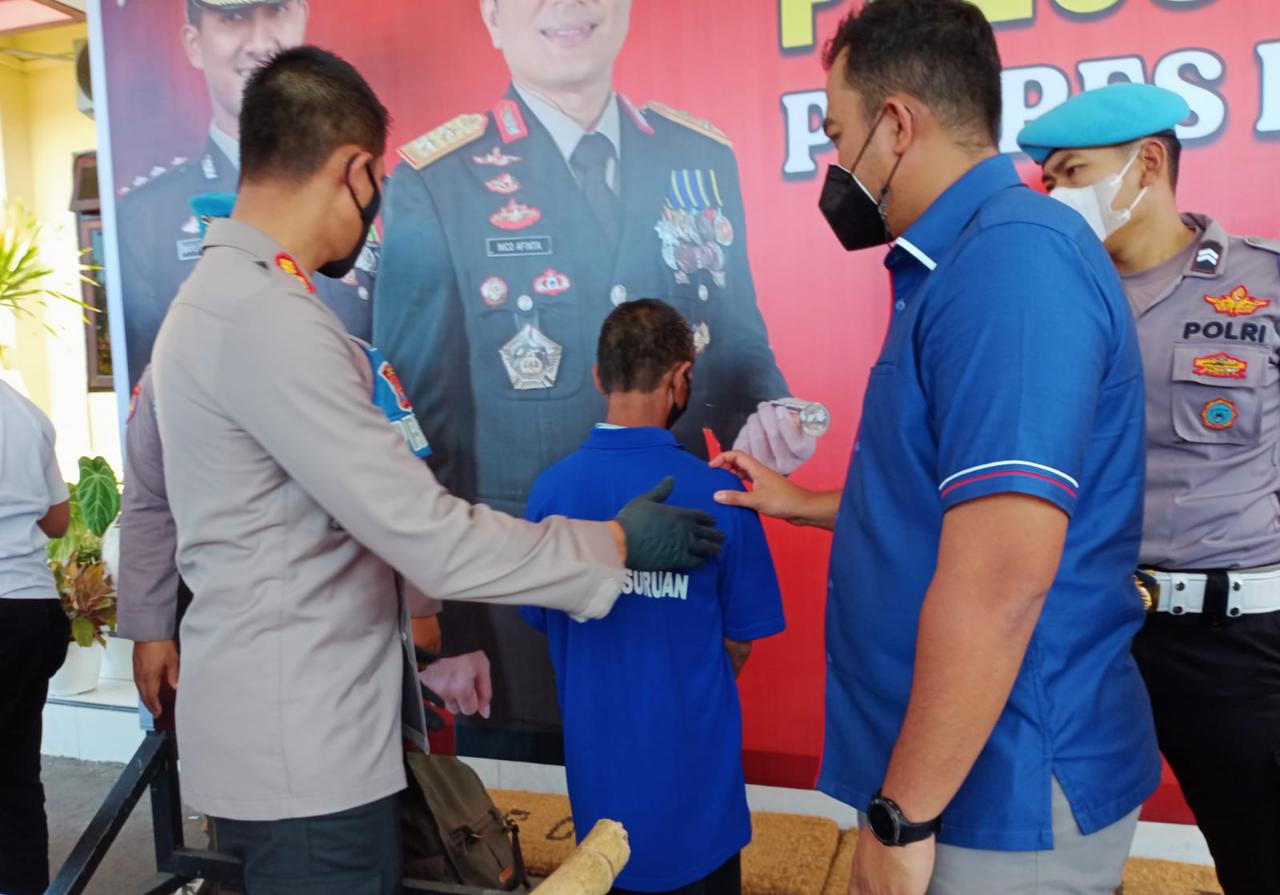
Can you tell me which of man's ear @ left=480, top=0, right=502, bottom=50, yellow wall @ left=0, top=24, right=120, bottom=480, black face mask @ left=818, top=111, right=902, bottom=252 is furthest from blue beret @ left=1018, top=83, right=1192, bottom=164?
yellow wall @ left=0, top=24, right=120, bottom=480

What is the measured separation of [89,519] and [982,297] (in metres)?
4.15

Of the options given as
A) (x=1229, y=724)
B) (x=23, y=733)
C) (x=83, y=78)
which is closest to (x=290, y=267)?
(x=1229, y=724)

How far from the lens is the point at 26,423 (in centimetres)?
257

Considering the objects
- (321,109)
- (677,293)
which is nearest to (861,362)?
(677,293)

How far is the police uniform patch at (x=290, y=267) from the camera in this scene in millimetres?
1397

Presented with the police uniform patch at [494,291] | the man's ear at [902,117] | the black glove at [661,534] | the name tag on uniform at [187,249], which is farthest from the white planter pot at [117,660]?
the man's ear at [902,117]

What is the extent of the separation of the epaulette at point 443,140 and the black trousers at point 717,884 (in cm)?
220

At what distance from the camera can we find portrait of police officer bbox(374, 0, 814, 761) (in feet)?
9.12

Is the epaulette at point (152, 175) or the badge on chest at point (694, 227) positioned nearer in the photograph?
the badge on chest at point (694, 227)

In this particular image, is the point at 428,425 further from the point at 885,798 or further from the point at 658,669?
the point at 885,798

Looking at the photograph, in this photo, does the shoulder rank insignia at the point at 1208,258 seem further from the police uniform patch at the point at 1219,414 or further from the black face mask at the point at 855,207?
the black face mask at the point at 855,207

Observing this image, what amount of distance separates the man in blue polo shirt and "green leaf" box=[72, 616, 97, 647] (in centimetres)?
361

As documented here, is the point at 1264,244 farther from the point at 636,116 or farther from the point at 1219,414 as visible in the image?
the point at 636,116

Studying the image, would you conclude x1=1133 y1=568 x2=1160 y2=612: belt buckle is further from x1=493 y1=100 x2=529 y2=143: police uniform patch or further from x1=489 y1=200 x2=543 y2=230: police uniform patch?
x1=493 y1=100 x2=529 y2=143: police uniform patch
